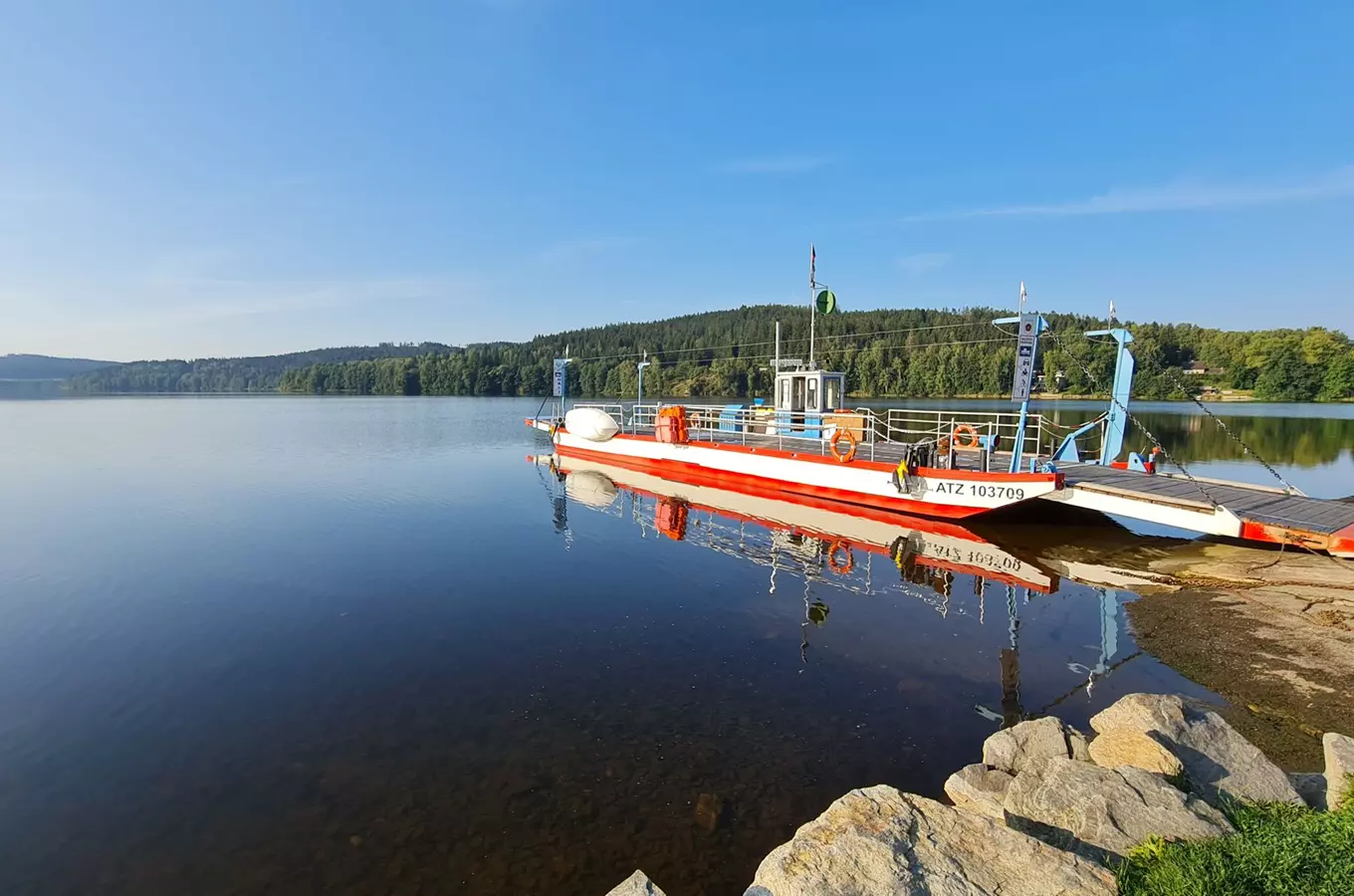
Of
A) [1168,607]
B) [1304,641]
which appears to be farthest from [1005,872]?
[1168,607]

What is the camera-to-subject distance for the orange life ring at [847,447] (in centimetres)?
2052

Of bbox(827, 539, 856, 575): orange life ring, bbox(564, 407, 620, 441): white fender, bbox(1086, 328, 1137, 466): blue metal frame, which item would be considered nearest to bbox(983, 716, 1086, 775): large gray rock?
bbox(827, 539, 856, 575): orange life ring

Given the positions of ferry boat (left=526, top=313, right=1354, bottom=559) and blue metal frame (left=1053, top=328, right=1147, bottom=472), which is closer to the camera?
ferry boat (left=526, top=313, right=1354, bottom=559)

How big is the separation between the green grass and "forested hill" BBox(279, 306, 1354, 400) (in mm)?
55132

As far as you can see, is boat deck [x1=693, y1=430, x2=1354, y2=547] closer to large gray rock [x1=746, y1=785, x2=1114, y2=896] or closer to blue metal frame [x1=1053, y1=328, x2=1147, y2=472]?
blue metal frame [x1=1053, y1=328, x2=1147, y2=472]

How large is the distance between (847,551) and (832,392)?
1125 centimetres

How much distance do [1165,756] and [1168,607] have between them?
7773 mm

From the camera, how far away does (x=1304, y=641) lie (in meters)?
9.55

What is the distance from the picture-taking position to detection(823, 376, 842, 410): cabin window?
25.7 m

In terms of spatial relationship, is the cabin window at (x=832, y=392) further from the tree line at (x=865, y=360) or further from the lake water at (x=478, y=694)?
the tree line at (x=865, y=360)

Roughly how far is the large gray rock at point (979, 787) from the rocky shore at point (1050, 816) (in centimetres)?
1

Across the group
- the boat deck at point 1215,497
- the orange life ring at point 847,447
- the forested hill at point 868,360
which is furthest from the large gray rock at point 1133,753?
the forested hill at point 868,360

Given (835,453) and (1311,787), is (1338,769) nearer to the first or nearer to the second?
(1311,787)

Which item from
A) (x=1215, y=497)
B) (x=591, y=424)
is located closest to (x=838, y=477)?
(x=1215, y=497)
